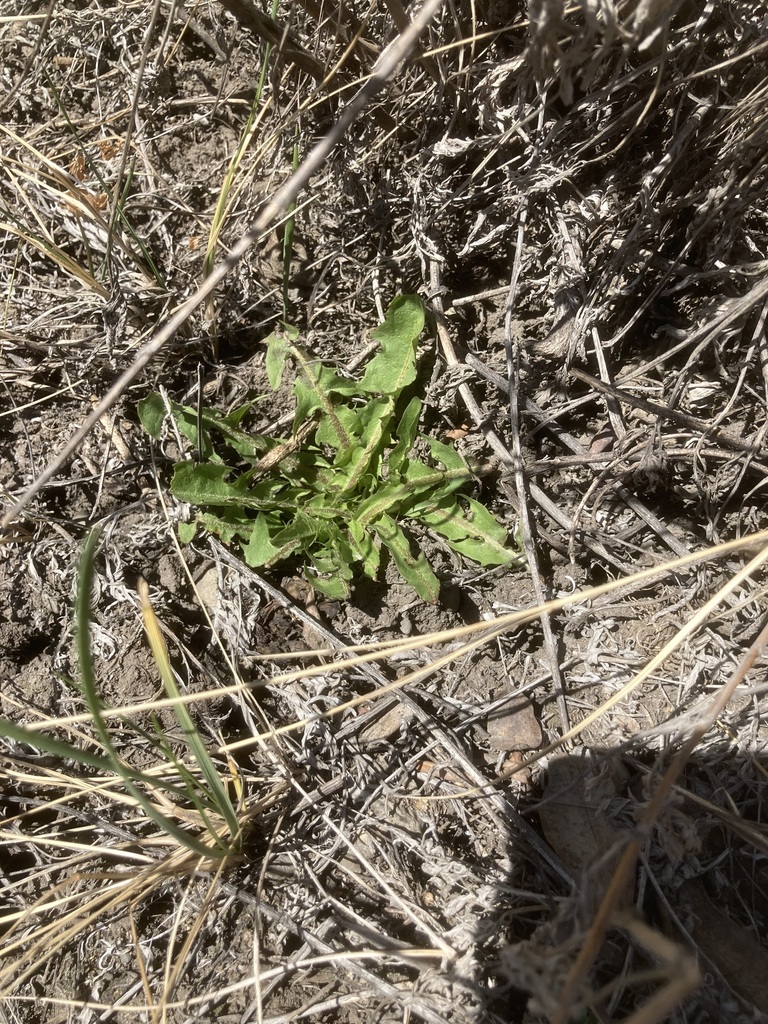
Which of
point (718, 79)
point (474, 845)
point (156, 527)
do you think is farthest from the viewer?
point (156, 527)

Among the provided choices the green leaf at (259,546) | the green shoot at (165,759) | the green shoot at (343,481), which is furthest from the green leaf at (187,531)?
the green shoot at (165,759)

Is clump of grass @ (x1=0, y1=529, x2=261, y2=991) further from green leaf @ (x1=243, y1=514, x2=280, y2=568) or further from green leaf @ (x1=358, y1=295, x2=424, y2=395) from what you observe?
green leaf @ (x1=358, y1=295, x2=424, y2=395)

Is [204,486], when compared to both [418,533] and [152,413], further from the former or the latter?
[418,533]

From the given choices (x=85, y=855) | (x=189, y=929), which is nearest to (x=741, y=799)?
(x=189, y=929)

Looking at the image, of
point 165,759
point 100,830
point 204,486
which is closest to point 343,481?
point 204,486

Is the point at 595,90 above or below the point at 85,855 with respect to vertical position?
above

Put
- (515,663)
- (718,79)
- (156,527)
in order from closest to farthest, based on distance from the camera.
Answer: (718,79) → (515,663) → (156,527)

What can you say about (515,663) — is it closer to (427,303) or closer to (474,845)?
(474,845)
